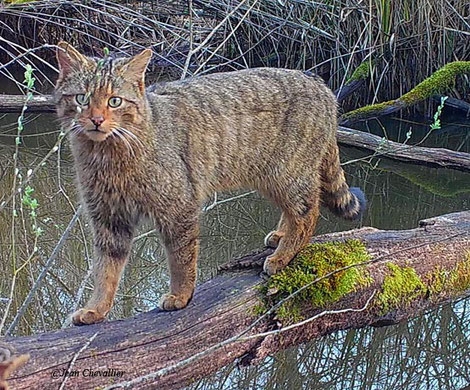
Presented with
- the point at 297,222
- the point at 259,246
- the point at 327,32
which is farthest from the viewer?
the point at 327,32

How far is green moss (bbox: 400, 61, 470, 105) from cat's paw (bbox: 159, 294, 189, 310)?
4578mm

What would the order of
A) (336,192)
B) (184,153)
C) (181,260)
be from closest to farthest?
(181,260) < (184,153) < (336,192)

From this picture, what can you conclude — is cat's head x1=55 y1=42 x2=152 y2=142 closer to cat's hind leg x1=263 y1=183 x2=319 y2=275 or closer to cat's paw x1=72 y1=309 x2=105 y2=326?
cat's paw x1=72 y1=309 x2=105 y2=326

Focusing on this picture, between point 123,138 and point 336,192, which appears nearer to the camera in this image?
point 123,138

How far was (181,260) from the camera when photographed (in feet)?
9.49

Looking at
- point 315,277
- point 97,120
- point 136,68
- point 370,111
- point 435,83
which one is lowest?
point 370,111

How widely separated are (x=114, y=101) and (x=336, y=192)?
1248 mm

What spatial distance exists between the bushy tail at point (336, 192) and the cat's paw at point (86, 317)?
4.11 ft

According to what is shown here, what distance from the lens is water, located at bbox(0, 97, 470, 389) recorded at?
11.7ft

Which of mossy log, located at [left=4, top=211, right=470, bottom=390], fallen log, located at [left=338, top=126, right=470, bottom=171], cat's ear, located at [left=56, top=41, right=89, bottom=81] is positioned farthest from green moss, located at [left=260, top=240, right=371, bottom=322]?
fallen log, located at [left=338, top=126, right=470, bottom=171]

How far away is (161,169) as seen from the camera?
9.40 feet

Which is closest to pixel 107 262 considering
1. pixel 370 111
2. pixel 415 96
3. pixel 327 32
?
pixel 370 111

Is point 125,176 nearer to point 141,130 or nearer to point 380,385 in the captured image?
point 141,130

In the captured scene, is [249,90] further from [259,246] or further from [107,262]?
[259,246]
